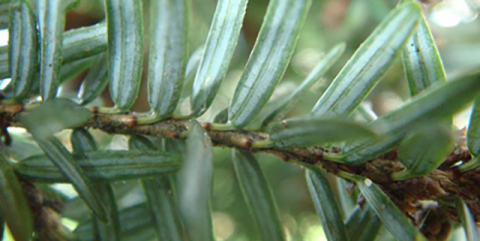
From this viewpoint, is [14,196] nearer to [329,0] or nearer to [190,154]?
[190,154]

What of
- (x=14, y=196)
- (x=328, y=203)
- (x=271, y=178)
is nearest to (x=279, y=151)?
(x=328, y=203)

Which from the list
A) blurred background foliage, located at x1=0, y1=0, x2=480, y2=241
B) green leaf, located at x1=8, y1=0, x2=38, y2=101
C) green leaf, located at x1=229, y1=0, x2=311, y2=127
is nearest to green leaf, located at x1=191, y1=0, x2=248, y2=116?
green leaf, located at x1=229, y1=0, x2=311, y2=127

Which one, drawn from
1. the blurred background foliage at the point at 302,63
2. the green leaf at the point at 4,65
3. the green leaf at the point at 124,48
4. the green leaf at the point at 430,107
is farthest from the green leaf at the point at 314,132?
the blurred background foliage at the point at 302,63

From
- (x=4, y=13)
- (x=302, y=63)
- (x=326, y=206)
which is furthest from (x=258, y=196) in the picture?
(x=302, y=63)

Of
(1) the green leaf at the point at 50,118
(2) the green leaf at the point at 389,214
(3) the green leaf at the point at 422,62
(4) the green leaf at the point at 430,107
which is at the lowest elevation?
(2) the green leaf at the point at 389,214

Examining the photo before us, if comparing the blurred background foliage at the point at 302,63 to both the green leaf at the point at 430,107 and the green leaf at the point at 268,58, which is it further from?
the green leaf at the point at 430,107

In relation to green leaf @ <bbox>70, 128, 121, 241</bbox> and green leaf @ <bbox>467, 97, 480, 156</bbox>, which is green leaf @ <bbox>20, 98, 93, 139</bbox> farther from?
green leaf @ <bbox>467, 97, 480, 156</bbox>
